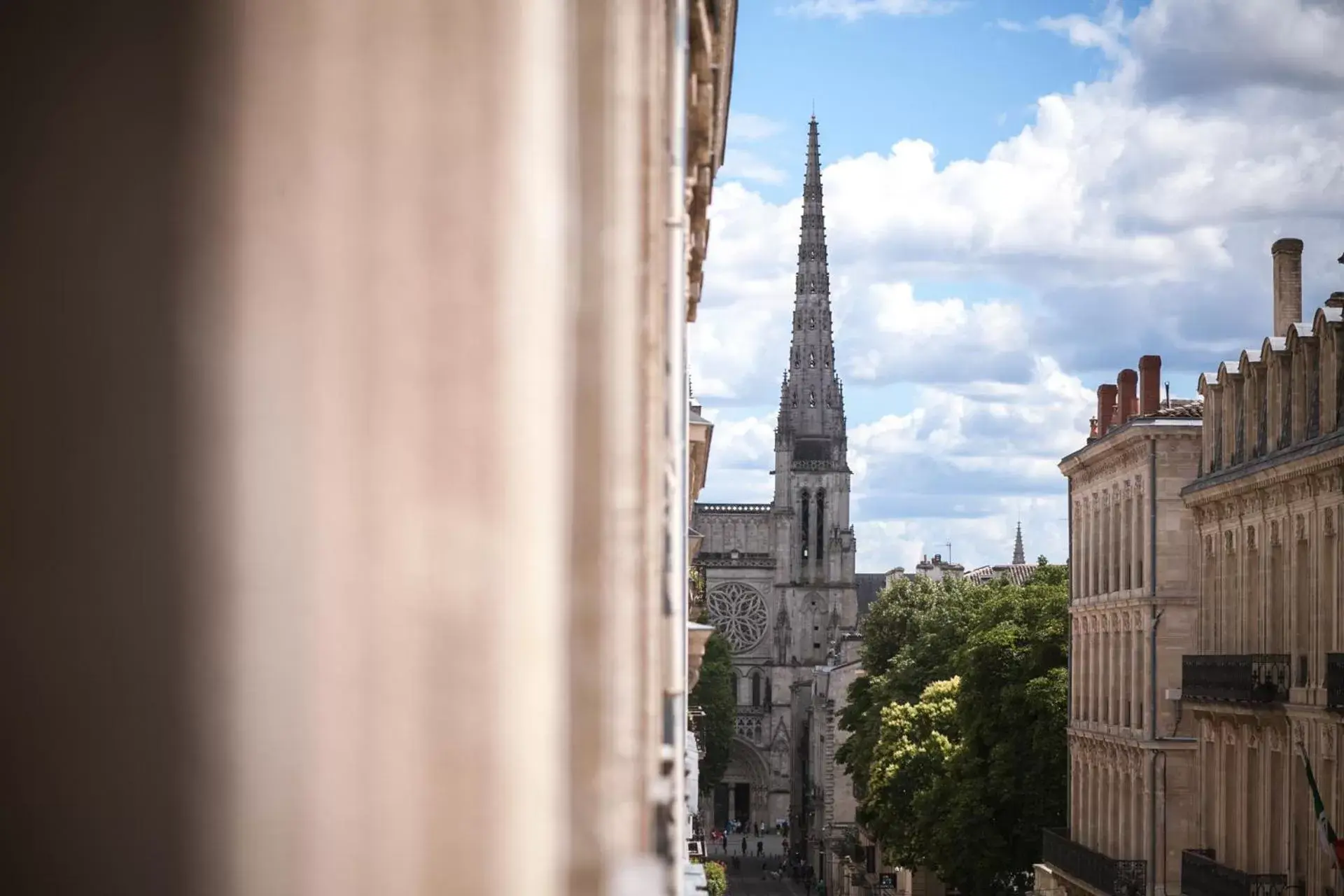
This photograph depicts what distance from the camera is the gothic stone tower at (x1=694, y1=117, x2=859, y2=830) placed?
169125 mm

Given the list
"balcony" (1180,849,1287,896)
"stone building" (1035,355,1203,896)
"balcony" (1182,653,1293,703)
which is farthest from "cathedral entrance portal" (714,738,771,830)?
"balcony" (1182,653,1293,703)

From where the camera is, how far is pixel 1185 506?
4903 centimetres

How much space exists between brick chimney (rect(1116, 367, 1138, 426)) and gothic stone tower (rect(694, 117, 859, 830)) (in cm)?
11444

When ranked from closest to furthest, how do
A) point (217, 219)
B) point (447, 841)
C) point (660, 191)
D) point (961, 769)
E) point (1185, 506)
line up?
point (447, 841)
point (217, 219)
point (660, 191)
point (1185, 506)
point (961, 769)

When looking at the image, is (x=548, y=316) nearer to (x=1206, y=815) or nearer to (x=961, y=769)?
(x=1206, y=815)

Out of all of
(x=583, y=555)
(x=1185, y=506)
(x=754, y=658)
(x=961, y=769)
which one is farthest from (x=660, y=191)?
(x=754, y=658)

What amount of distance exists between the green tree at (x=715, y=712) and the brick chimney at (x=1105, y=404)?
84.0 meters

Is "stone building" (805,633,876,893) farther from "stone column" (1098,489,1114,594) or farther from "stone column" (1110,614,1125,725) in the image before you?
"stone column" (1110,614,1125,725)

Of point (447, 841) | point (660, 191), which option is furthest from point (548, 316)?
point (660, 191)

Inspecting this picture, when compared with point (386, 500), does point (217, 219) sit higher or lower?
higher

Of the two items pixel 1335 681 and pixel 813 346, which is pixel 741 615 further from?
pixel 1335 681

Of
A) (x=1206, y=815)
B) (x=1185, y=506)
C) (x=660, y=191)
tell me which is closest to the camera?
(x=660, y=191)

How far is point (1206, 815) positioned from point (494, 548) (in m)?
44.6

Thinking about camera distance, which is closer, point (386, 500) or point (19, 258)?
point (386, 500)
